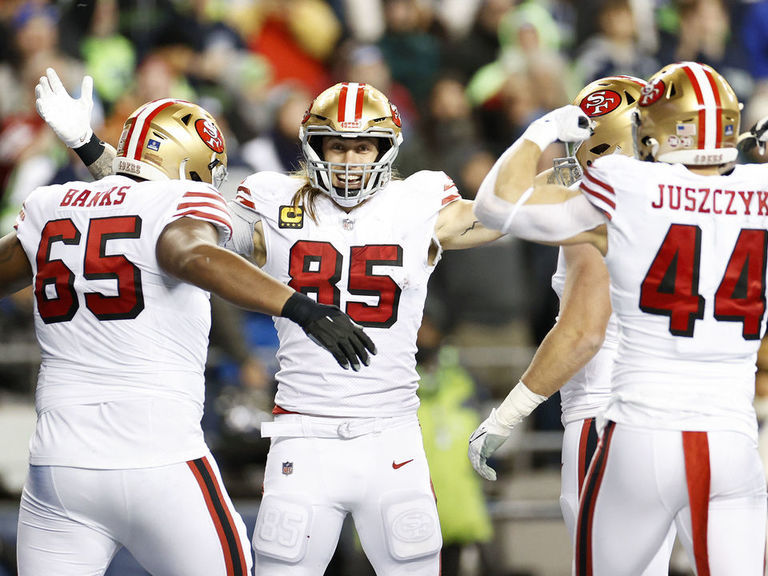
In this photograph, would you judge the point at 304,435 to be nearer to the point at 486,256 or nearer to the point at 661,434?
the point at 661,434

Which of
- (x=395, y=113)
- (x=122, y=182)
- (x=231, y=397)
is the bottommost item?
(x=231, y=397)

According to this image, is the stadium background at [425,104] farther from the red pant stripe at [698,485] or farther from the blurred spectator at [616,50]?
the red pant stripe at [698,485]

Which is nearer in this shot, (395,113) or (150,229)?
(150,229)

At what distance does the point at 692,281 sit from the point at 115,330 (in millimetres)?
1860

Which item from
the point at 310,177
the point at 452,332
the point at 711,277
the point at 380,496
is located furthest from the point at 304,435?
the point at 452,332

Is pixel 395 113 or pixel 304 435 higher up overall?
pixel 395 113

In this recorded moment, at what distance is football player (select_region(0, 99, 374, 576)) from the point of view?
12.3 ft

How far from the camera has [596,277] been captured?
4340 mm

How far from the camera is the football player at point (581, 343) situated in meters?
4.33

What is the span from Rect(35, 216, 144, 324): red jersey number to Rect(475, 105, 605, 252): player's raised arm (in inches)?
45.7

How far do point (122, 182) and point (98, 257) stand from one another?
35cm

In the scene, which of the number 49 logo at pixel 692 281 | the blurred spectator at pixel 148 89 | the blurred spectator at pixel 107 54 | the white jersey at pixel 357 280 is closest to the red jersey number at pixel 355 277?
the white jersey at pixel 357 280

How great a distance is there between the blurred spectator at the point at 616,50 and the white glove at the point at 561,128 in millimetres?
5481

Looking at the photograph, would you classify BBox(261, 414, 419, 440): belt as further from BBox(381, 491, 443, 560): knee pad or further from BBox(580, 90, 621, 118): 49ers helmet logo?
BBox(580, 90, 621, 118): 49ers helmet logo
